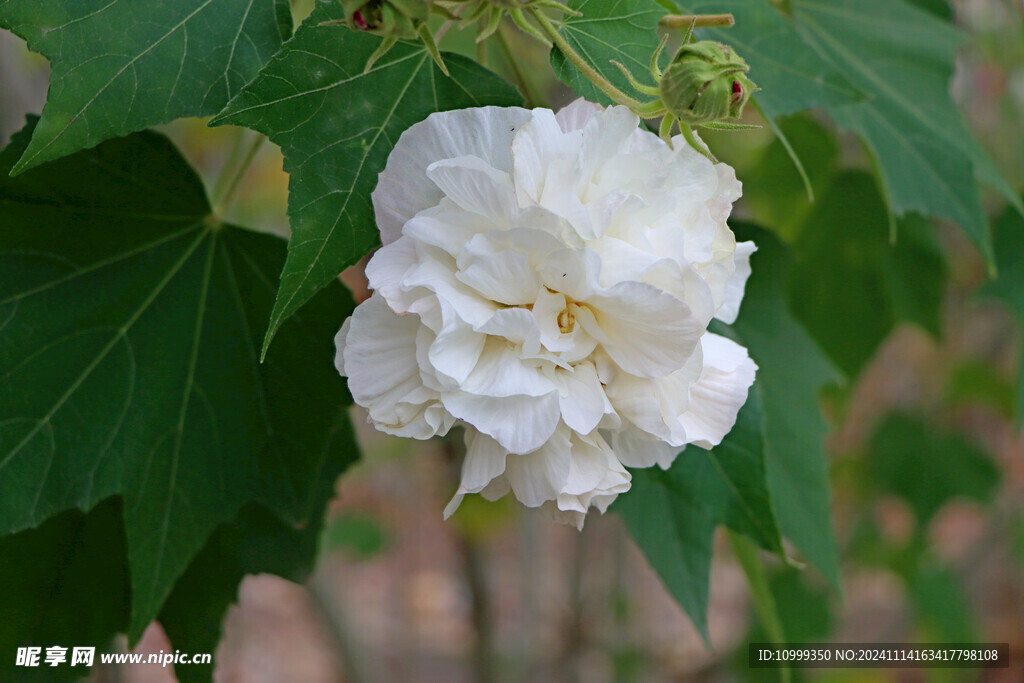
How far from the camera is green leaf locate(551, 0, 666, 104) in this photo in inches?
15.9

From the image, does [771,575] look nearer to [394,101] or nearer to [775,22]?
[775,22]

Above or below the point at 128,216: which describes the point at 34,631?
below

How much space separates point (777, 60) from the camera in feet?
1.67

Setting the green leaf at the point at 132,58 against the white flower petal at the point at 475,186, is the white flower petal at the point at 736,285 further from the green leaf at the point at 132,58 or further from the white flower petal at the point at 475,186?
the green leaf at the point at 132,58

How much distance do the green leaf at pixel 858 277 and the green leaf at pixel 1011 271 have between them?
0.06 m

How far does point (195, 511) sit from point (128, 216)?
6.9 inches

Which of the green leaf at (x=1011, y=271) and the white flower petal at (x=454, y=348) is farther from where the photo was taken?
the green leaf at (x=1011, y=271)

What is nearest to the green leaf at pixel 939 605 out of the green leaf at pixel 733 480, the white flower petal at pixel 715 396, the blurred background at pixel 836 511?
the blurred background at pixel 836 511

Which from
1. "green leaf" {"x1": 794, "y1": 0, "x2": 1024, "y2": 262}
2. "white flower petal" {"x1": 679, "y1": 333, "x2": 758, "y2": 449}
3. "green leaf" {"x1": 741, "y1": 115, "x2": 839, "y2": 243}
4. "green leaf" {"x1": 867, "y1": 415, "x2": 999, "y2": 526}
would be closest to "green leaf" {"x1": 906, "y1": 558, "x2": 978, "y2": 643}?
"green leaf" {"x1": 867, "y1": 415, "x2": 999, "y2": 526}

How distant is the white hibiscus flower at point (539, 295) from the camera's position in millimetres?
336

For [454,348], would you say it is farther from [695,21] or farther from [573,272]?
[695,21]

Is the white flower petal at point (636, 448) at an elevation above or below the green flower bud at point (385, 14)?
below

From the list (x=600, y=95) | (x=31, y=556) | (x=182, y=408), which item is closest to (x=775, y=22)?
(x=600, y=95)

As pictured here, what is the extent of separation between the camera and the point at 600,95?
38cm
